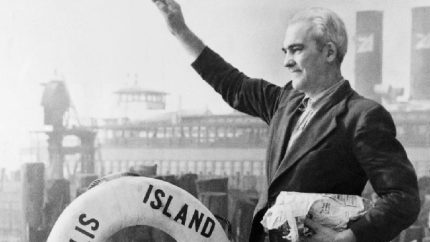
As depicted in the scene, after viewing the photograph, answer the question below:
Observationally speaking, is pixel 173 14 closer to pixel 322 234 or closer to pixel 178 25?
pixel 178 25

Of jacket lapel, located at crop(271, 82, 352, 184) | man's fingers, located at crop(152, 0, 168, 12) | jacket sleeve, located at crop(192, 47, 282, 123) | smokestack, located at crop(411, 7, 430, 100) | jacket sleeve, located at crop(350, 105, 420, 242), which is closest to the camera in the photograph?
jacket sleeve, located at crop(350, 105, 420, 242)

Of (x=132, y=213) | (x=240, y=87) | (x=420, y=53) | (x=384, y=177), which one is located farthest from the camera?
(x=420, y=53)

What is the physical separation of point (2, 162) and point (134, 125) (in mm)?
783

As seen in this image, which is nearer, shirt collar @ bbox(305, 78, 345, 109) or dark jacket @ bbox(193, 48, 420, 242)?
dark jacket @ bbox(193, 48, 420, 242)

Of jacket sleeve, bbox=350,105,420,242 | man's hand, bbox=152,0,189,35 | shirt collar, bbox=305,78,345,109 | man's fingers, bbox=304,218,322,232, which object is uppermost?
man's hand, bbox=152,0,189,35

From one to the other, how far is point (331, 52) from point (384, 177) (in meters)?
0.32

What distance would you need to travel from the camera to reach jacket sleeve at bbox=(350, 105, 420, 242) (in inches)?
54.3

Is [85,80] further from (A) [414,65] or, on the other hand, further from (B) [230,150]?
(A) [414,65]

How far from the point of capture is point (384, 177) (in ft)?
4.55

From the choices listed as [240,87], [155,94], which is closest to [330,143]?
[240,87]

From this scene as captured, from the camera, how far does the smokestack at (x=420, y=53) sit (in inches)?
141

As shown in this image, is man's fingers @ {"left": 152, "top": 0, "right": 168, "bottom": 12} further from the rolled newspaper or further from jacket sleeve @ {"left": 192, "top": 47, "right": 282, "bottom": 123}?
the rolled newspaper

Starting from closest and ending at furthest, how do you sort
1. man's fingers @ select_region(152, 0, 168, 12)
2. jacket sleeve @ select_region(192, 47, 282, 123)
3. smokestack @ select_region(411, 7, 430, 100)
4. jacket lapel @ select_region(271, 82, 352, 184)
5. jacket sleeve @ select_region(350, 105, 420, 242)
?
1. jacket sleeve @ select_region(350, 105, 420, 242)
2. jacket lapel @ select_region(271, 82, 352, 184)
3. jacket sleeve @ select_region(192, 47, 282, 123)
4. man's fingers @ select_region(152, 0, 168, 12)
5. smokestack @ select_region(411, 7, 430, 100)

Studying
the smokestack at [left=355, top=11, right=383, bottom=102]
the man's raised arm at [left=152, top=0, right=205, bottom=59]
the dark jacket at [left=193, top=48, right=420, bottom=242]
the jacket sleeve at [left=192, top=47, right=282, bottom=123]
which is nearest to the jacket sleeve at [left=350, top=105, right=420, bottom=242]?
the dark jacket at [left=193, top=48, right=420, bottom=242]
